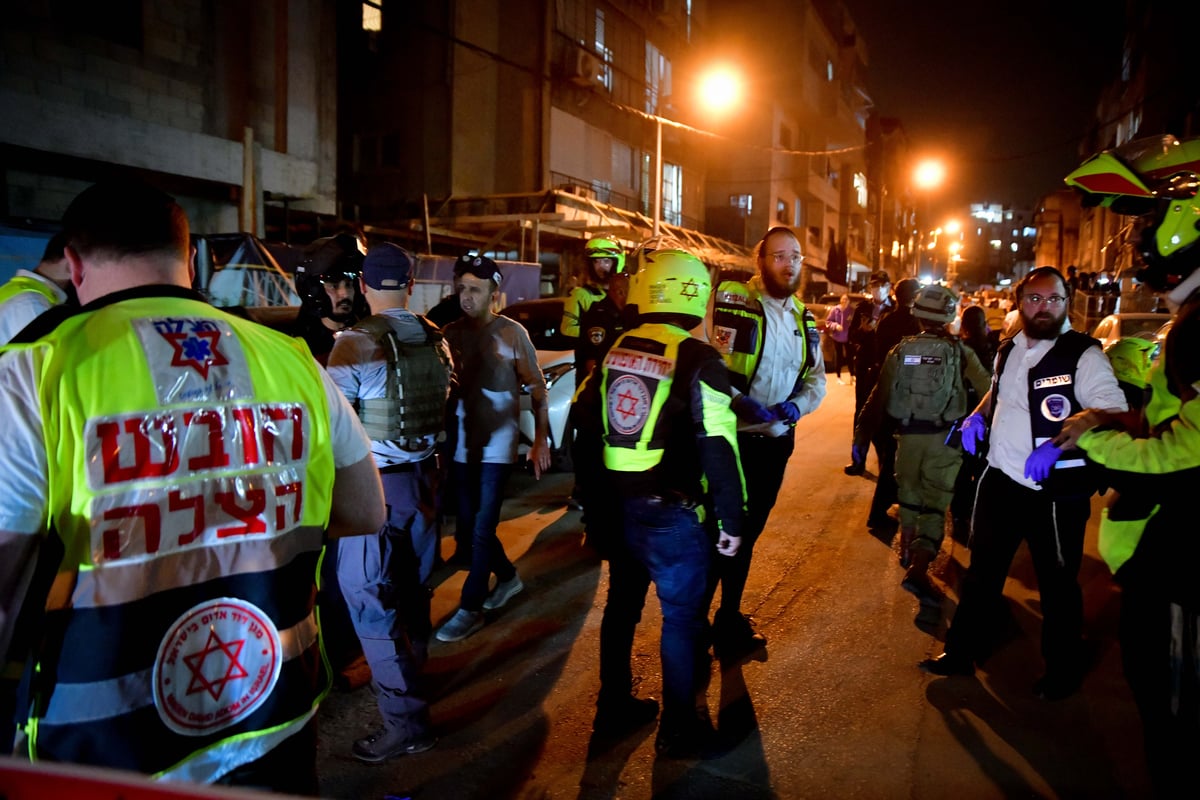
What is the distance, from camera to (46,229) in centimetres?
866

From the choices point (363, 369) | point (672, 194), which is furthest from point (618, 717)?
point (672, 194)

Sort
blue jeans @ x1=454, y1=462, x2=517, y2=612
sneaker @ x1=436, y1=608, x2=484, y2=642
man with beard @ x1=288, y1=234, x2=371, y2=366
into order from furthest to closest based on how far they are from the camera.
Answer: blue jeans @ x1=454, y1=462, x2=517, y2=612
sneaker @ x1=436, y1=608, x2=484, y2=642
man with beard @ x1=288, y1=234, x2=371, y2=366

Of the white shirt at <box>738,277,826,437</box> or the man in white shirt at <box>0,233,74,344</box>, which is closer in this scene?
the man in white shirt at <box>0,233,74,344</box>

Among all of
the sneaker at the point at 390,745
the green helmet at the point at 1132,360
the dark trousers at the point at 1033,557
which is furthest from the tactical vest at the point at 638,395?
the green helmet at the point at 1132,360

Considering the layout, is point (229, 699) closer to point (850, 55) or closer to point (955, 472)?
point (955, 472)

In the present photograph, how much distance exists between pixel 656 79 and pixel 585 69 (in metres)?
6.70

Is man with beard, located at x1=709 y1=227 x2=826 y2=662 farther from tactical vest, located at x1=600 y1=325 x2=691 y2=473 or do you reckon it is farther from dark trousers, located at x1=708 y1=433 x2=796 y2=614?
tactical vest, located at x1=600 y1=325 x2=691 y2=473

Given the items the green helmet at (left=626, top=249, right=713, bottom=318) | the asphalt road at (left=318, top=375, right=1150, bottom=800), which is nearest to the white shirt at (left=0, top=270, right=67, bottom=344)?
the asphalt road at (left=318, top=375, right=1150, bottom=800)

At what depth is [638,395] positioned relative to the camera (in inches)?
118

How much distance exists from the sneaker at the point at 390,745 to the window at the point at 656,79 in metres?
27.0

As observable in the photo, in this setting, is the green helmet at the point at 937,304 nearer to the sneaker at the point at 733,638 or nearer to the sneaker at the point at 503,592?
the sneaker at the point at 733,638

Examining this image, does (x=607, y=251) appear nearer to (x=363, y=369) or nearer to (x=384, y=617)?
(x=363, y=369)

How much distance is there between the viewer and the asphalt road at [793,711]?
306 cm

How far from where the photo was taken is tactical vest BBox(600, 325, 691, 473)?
9.82 feet
